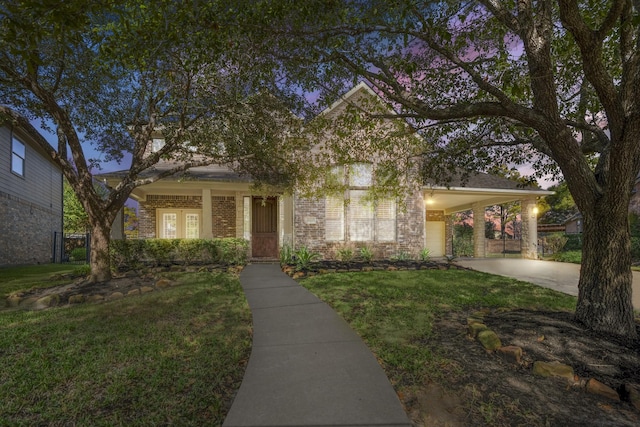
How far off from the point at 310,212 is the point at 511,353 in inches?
382

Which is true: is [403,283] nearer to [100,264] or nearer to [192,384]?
[192,384]

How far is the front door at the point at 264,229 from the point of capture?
1490 centimetres

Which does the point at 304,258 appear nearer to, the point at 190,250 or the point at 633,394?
the point at 190,250

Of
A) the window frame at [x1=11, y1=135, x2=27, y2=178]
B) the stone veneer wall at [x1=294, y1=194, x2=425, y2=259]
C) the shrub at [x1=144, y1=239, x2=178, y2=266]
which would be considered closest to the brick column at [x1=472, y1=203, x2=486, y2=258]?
the stone veneer wall at [x1=294, y1=194, x2=425, y2=259]

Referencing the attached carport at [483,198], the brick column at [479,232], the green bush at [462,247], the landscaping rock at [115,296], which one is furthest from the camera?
the green bush at [462,247]

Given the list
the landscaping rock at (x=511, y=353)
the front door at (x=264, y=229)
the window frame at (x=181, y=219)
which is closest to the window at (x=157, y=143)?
the window frame at (x=181, y=219)

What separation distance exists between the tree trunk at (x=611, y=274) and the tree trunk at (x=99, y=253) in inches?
377

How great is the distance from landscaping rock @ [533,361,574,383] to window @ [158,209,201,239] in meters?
14.8

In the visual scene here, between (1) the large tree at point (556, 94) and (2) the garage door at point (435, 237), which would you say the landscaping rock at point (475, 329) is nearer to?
(1) the large tree at point (556, 94)

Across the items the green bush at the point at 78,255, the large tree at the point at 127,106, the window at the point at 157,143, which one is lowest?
the green bush at the point at 78,255

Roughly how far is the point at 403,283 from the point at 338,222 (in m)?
5.31

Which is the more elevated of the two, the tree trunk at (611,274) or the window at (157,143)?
the window at (157,143)

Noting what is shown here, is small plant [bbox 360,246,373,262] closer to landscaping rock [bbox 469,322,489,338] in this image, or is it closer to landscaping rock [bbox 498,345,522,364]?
landscaping rock [bbox 469,322,489,338]

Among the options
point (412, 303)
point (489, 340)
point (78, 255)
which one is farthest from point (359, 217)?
point (78, 255)
